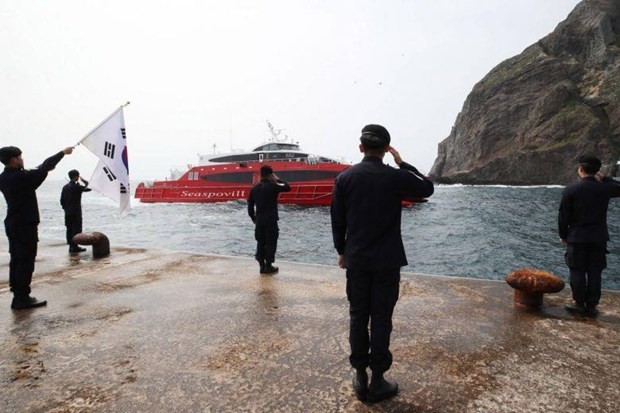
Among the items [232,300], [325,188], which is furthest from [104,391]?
[325,188]

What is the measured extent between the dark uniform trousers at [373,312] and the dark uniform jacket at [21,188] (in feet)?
12.2

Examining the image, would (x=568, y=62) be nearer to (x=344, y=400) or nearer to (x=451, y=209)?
(x=451, y=209)

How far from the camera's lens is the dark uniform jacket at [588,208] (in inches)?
151

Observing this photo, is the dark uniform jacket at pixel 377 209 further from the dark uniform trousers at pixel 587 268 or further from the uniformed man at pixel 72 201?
the uniformed man at pixel 72 201

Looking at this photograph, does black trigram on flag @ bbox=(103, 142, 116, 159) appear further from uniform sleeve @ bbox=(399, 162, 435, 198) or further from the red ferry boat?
the red ferry boat

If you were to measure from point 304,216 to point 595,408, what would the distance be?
20685 millimetres

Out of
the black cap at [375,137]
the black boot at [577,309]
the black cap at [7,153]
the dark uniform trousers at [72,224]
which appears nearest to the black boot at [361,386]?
the black cap at [375,137]

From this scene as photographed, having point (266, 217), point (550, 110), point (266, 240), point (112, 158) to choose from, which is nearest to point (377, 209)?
point (266, 217)

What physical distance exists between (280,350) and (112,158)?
5.01 metres

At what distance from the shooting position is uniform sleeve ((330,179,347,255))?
2574 mm

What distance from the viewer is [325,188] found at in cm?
2606

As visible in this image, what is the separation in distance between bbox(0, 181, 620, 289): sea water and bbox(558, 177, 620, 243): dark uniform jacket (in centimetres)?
740

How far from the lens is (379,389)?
241cm

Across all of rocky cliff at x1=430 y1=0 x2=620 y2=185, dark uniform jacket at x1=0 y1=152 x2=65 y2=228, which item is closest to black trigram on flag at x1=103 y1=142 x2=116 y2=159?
dark uniform jacket at x1=0 y1=152 x2=65 y2=228
